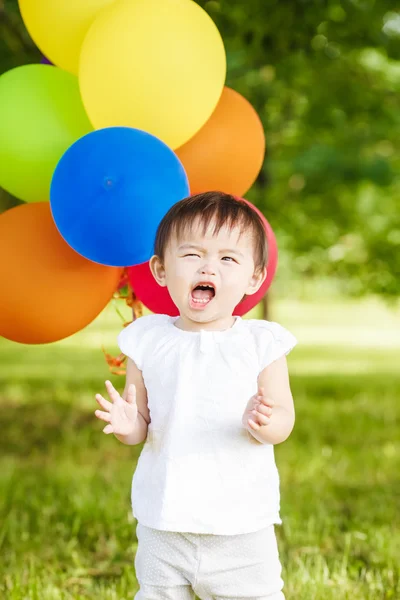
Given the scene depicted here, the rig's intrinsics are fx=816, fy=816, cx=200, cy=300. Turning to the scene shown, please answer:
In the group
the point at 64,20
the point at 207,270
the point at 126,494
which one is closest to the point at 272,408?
the point at 207,270

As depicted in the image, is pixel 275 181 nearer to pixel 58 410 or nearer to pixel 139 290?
pixel 58 410

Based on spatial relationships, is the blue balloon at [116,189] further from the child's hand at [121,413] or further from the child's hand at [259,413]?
the child's hand at [259,413]

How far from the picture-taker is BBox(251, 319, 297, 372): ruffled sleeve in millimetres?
2139

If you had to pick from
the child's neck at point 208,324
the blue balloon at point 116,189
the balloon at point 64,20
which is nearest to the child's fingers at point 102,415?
the child's neck at point 208,324

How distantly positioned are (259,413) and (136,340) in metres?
0.44

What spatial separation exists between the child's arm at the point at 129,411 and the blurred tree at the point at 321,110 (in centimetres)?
315

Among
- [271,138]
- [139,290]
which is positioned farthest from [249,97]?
[139,290]

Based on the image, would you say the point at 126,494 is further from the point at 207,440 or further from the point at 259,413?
the point at 259,413

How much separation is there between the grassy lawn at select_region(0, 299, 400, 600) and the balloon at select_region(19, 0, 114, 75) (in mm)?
2010

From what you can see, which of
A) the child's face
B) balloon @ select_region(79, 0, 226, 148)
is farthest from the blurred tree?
the child's face

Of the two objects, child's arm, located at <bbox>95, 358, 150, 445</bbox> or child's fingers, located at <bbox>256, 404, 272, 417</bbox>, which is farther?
child's arm, located at <bbox>95, 358, 150, 445</bbox>

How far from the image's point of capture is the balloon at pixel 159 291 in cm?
274

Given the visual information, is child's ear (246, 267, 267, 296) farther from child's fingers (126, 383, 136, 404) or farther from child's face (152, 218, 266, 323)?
child's fingers (126, 383, 136, 404)

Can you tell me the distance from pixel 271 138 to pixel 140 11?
17.6 feet
